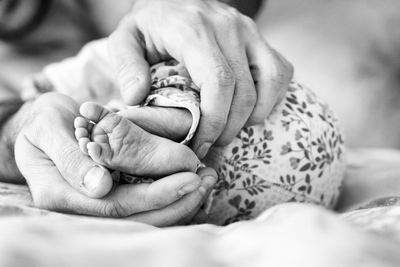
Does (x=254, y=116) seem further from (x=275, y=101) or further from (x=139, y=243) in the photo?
(x=139, y=243)

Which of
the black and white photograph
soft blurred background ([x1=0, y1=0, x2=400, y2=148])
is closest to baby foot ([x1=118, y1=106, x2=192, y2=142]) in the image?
the black and white photograph

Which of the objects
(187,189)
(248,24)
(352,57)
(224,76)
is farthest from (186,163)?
(352,57)

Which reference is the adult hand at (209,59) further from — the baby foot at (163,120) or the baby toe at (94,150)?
the baby toe at (94,150)

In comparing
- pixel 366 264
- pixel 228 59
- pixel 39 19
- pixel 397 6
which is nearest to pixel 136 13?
pixel 228 59

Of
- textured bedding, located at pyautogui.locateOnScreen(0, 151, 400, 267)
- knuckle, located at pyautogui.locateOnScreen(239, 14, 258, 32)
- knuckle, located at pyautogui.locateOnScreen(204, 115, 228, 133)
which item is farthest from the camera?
knuckle, located at pyautogui.locateOnScreen(239, 14, 258, 32)

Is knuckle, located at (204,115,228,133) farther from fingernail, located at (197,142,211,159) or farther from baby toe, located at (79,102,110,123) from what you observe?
baby toe, located at (79,102,110,123)

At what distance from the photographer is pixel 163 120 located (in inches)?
26.6

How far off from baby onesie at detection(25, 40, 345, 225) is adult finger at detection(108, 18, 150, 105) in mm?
20

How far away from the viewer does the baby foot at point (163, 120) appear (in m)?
0.66

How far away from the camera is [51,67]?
3.70 feet

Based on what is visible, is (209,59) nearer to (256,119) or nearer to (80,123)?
(256,119)

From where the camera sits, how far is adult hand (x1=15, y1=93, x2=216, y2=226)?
62 cm

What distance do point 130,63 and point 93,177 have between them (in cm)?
22

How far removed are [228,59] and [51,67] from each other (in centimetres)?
50
